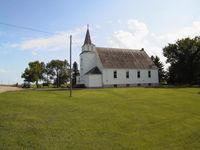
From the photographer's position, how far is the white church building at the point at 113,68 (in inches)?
1929

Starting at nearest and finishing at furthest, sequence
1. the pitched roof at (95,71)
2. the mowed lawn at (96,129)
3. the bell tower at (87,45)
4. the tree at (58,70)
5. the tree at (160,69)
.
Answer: the mowed lawn at (96,129) → the pitched roof at (95,71) → the bell tower at (87,45) → the tree at (160,69) → the tree at (58,70)

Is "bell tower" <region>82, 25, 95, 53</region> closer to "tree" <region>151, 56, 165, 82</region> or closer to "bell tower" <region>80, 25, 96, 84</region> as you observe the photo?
"bell tower" <region>80, 25, 96, 84</region>

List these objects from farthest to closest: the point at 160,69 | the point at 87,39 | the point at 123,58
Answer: the point at 160,69, the point at 123,58, the point at 87,39

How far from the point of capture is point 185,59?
59.7 m

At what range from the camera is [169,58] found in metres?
63.0

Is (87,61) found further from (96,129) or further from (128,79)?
(96,129)

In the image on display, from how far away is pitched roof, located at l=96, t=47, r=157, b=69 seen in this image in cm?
5038

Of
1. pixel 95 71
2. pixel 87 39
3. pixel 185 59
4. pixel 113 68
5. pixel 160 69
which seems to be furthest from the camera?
pixel 160 69

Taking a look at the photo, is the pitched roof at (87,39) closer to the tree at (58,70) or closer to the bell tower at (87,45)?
the bell tower at (87,45)

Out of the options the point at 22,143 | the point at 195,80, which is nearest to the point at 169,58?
the point at 195,80

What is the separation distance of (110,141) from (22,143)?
4029mm

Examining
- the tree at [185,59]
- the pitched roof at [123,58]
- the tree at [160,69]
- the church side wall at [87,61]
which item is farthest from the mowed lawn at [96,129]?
the tree at [160,69]

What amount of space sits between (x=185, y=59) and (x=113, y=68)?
69.9 feet

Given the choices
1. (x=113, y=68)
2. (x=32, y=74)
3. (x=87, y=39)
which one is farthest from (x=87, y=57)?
(x=32, y=74)
